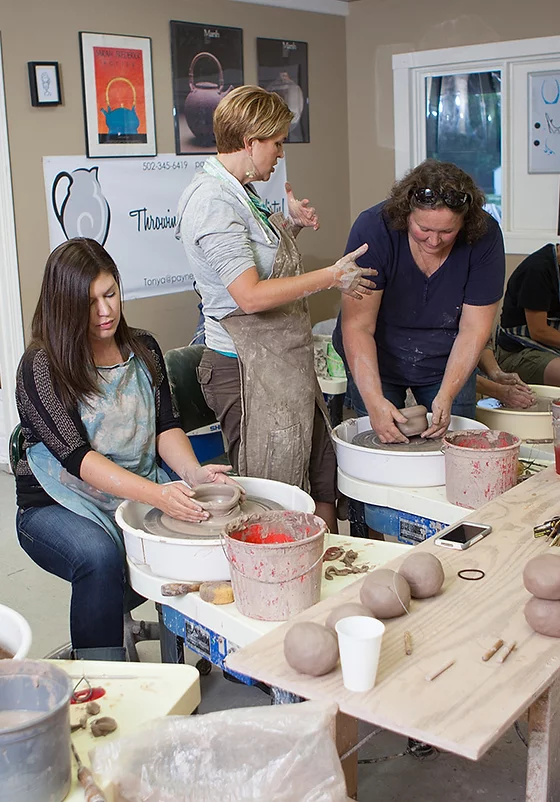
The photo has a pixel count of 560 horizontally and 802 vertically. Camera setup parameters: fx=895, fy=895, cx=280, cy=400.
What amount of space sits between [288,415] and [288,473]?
0.16m

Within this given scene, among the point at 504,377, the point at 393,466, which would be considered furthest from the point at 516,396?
the point at 393,466

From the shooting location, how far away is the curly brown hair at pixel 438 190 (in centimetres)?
236

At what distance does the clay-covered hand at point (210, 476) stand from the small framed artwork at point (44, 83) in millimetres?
2667

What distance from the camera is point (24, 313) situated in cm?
430

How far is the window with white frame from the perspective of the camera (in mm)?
5148

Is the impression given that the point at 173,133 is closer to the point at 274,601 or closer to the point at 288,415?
the point at 288,415

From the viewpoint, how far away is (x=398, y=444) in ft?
7.88

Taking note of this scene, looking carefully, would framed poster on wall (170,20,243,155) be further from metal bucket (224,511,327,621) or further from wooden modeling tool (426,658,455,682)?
wooden modeling tool (426,658,455,682)

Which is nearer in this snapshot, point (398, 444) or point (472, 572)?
point (472, 572)

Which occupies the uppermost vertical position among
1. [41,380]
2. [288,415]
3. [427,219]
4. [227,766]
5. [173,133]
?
[173,133]

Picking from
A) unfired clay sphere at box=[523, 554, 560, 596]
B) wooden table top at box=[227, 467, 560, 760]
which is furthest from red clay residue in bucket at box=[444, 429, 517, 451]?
unfired clay sphere at box=[523, 554, 560, 596]

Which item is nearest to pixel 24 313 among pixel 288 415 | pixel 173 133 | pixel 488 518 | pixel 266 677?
pixel 173 133

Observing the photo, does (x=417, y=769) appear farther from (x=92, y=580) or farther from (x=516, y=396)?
(x=516, y=396)

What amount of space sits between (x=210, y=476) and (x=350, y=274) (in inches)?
25.6
